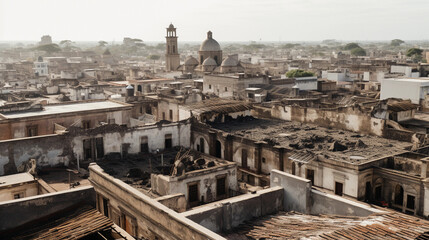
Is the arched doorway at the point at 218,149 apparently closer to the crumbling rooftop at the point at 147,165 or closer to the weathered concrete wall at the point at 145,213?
the crumbling rooftop at the point at 147,165

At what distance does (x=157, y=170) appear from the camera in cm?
3058

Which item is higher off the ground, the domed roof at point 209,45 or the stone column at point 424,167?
the domed roof at point 209,45

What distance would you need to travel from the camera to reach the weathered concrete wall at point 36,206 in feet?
54.3

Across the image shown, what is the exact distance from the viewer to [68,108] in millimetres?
40469

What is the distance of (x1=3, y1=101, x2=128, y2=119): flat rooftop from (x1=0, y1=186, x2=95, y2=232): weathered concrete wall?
20670 mm

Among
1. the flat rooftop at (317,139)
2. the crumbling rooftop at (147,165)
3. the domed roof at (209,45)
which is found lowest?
the crumbling rooftop at (147,165)

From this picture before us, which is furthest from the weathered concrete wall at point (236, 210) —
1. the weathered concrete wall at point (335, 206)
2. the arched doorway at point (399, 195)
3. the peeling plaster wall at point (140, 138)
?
the peeling plaster wall at point (140, 138)

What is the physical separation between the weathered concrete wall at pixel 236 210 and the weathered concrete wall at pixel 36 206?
4.52 meters

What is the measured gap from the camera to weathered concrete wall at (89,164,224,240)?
1573 cm

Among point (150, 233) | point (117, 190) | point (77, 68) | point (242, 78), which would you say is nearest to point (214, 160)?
point (117, 190)

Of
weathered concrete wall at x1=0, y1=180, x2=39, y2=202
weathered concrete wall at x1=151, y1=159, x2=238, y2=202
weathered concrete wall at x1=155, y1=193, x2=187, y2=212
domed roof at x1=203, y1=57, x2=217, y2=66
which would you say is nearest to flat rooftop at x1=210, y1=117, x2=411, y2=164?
weathered concrete wall at x1=151, y1=159, x2=238, y2=202

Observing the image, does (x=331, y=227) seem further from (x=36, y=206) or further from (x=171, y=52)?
(x=171, y=52)

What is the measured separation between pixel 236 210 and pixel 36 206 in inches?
318

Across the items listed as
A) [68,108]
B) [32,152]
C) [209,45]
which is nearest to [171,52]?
[209,45]
